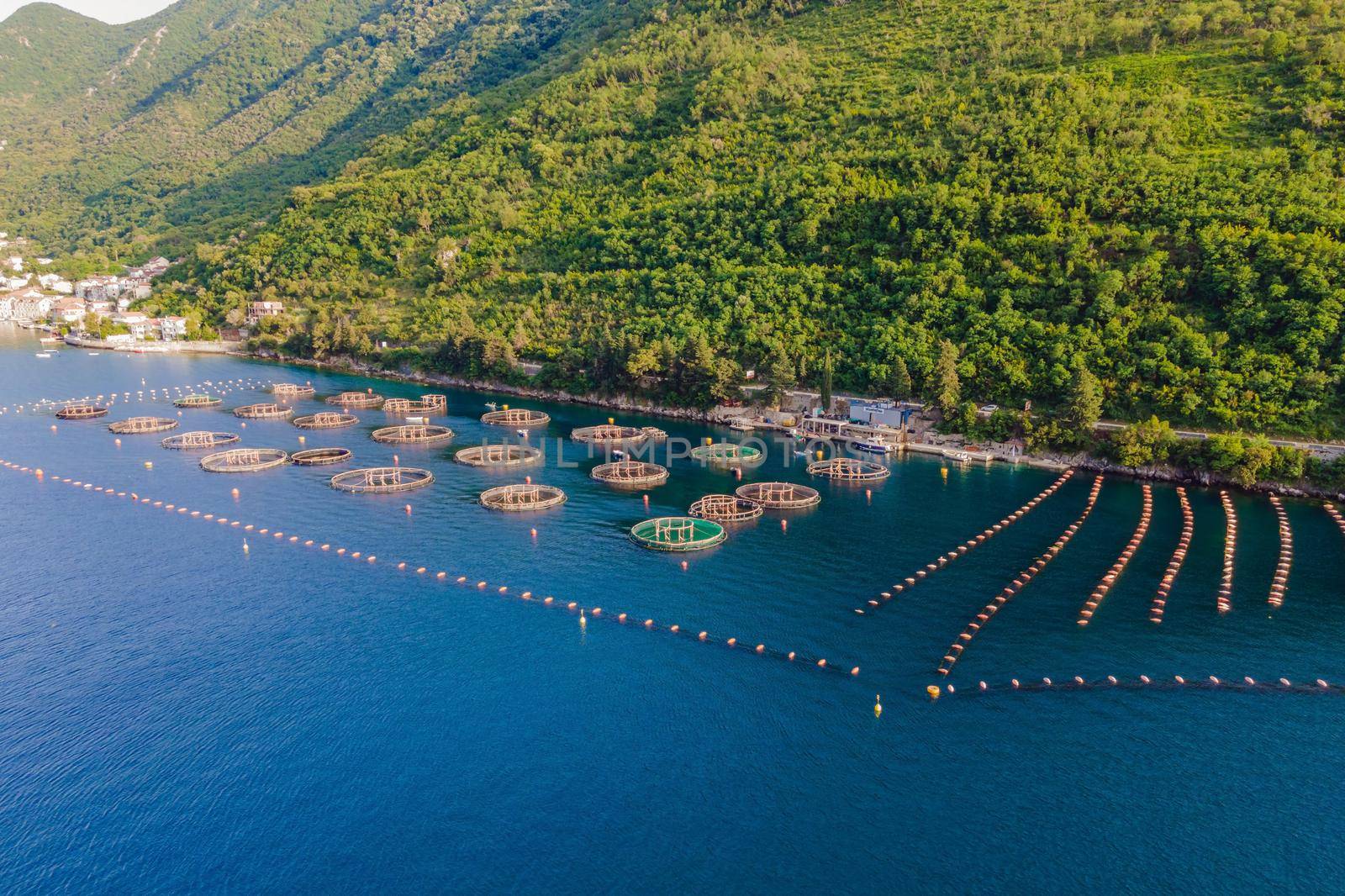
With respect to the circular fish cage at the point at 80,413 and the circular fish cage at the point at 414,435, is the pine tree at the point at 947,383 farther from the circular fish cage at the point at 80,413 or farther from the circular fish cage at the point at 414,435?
the circular fish cage at the point at 80,413

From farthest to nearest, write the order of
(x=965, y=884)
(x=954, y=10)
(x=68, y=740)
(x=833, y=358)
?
(x=954, y=10)
(x=833, y=358)
(x=68, y=740)
(x=965, y=884)

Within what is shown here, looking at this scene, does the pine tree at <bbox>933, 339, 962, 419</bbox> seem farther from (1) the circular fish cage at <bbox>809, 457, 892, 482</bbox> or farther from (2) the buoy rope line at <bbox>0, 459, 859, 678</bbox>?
(2) the buoy rope line at <bbox>0, 459, 859, 678</bbox>

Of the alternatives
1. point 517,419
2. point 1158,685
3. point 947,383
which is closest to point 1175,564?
point 1158,685

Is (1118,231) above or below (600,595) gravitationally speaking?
above

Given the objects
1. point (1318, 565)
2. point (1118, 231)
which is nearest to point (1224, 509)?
point (1318, 565)

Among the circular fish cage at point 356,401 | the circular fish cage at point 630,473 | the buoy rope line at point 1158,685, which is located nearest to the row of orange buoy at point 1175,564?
the buoy rope line at point 1158,685

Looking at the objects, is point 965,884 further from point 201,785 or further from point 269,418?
point 269,418
